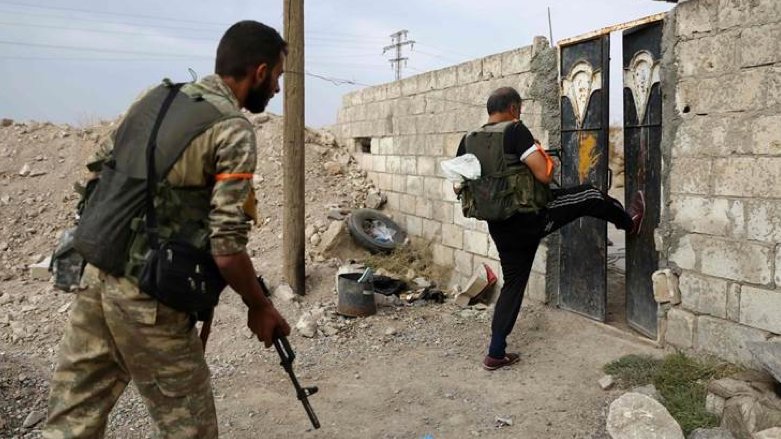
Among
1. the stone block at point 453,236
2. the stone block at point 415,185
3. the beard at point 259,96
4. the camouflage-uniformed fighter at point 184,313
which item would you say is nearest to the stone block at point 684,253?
the stone block at point 453,236

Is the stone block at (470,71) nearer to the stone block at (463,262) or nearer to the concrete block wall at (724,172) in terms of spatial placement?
the stone block at (463,262)

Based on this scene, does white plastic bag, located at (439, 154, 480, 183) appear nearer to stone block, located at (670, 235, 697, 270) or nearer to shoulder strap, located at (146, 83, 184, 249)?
stone block, located at (670, 235, 697, 270)

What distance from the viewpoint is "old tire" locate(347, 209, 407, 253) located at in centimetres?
708

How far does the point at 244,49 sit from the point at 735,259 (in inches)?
117

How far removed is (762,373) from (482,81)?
3.51 meters

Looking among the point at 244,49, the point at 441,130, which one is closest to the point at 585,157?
the point at 441,130

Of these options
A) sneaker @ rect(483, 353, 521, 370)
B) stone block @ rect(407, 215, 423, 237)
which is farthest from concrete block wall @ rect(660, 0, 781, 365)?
stone block @ rect(407, 215, 423, 237)

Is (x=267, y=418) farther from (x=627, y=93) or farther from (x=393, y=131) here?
(x=393, y=131)

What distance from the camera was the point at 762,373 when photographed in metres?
3.39

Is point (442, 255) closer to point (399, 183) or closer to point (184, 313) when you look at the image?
point (399, 183)

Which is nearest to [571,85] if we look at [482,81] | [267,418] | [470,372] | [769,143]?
[482,81]

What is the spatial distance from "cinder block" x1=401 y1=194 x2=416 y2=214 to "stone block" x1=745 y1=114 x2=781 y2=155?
4339 millimetres

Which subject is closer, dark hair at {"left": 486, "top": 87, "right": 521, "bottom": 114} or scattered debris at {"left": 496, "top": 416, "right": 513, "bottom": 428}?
scattered debris at {"left": 496, "top": 416, "right": 513, "bottom": 428}

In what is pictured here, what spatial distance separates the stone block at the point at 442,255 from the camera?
21.7 feet
